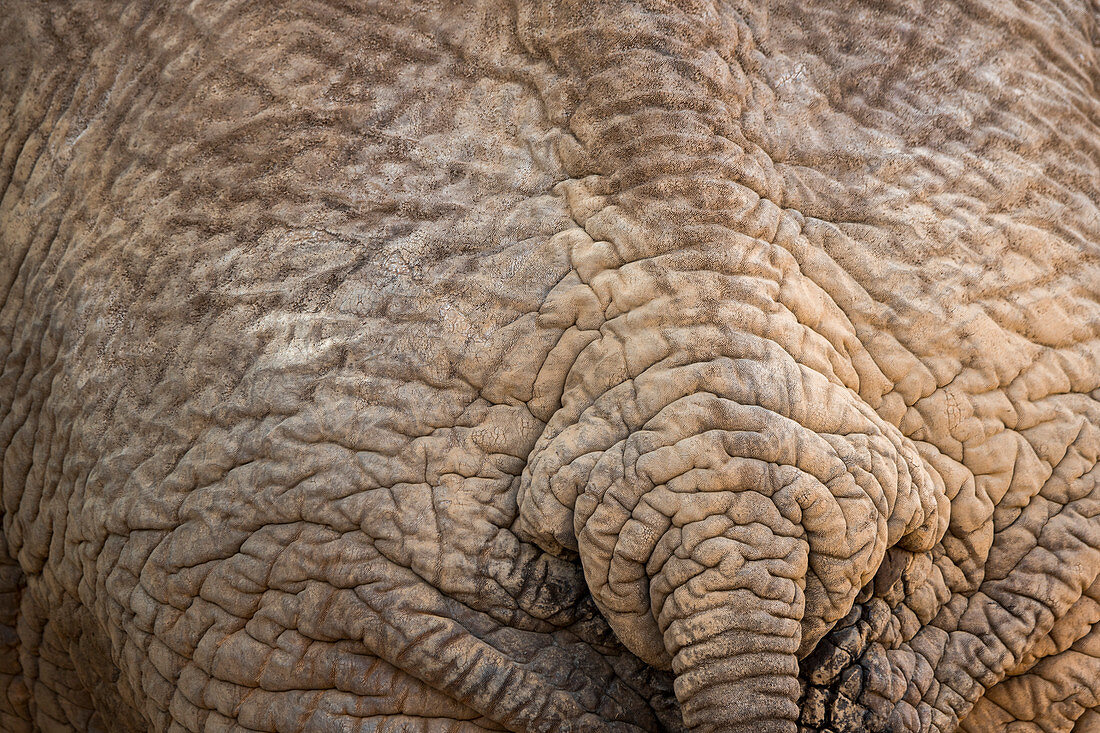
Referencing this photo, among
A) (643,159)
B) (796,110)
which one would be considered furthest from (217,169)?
(796,110)

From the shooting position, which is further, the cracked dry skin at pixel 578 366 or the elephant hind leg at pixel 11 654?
the elephant hind leg at pixel 11 654

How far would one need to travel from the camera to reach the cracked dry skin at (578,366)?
1.72m

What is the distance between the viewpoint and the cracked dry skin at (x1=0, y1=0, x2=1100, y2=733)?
172 centimetres

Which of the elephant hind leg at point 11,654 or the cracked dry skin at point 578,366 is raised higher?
the cracked dry skin at point 578,366

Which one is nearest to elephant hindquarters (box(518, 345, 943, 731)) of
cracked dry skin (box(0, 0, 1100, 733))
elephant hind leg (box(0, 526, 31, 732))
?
cracked dry skin (box(0, 0, 1100, 733))

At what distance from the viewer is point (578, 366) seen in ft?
5.91

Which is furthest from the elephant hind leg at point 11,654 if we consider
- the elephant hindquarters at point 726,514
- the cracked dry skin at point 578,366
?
the elephant hindquarters at point 726,514

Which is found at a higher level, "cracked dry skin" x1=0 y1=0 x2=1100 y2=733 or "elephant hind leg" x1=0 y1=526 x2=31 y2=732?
"cracked dry skin" x1=0 y1=0 x2=1100 y2=733

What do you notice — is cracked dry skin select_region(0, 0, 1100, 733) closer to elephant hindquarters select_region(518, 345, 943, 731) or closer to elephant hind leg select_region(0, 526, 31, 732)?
elephant hindquarters select_region(518, 345, 943, 731)

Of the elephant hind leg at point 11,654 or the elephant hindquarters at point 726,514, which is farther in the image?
the elephant hind leg at point 11,654

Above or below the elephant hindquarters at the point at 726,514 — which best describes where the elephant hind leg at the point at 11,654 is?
below

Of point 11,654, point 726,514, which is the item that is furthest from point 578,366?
point 11,654

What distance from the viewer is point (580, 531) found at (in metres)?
1.71

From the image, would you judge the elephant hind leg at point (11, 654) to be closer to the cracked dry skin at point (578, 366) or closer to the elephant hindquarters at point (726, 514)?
the cracked dry skin at point (578, 366)
